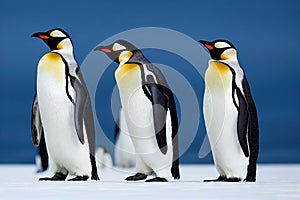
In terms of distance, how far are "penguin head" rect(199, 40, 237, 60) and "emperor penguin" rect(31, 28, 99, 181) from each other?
44.2 inches

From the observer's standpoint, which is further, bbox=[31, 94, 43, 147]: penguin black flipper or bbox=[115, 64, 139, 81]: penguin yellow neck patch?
bbox=[31, 94, 43, 147]: penguin black flipper

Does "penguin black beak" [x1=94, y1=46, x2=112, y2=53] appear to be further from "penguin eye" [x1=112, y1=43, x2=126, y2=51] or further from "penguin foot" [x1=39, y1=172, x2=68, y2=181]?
"penguin foot" [x1=39, y1=172, x2=68, y2=181]

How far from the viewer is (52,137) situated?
571cm

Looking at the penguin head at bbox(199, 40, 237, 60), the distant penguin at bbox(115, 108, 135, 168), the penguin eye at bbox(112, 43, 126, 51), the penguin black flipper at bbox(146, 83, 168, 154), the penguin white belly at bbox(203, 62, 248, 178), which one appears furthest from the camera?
the distant penguin at bbox(115, 108, 135, 168)

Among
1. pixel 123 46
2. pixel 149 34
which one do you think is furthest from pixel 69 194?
pixel 149 34

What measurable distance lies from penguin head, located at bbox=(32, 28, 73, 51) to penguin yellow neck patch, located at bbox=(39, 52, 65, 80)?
0.65 ft

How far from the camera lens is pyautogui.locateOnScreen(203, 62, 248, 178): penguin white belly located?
5562 millimetres

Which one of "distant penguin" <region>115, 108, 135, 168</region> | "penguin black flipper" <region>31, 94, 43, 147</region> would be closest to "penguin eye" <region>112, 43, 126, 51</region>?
"penguin black flipper" <region>31, 94, 43, 147</region>

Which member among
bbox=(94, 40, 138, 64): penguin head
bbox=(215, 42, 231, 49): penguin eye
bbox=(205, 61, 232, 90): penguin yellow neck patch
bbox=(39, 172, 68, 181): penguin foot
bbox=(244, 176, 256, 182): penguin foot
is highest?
bbox=(215, 42, 231, 49): penguin eye

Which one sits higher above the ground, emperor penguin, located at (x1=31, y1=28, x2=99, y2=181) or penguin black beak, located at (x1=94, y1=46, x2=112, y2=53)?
penguin black beak, located at (x1=94, y1=46, x2=112, y2=53)

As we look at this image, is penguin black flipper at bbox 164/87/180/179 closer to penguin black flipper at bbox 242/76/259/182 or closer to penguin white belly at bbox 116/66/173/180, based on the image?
penguin white belly at bbox 116/66/173/180

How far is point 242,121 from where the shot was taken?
5.49 m

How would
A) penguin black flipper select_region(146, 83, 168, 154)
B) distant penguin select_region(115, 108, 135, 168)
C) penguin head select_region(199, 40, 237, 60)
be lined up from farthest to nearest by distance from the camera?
distant penguin select_region(115, 108, 135, 168), penguin head select_region(199, 40, 237, 60), penguin black flipper select_region(146, 83, 168, 154)

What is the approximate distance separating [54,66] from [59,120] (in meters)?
0.46
